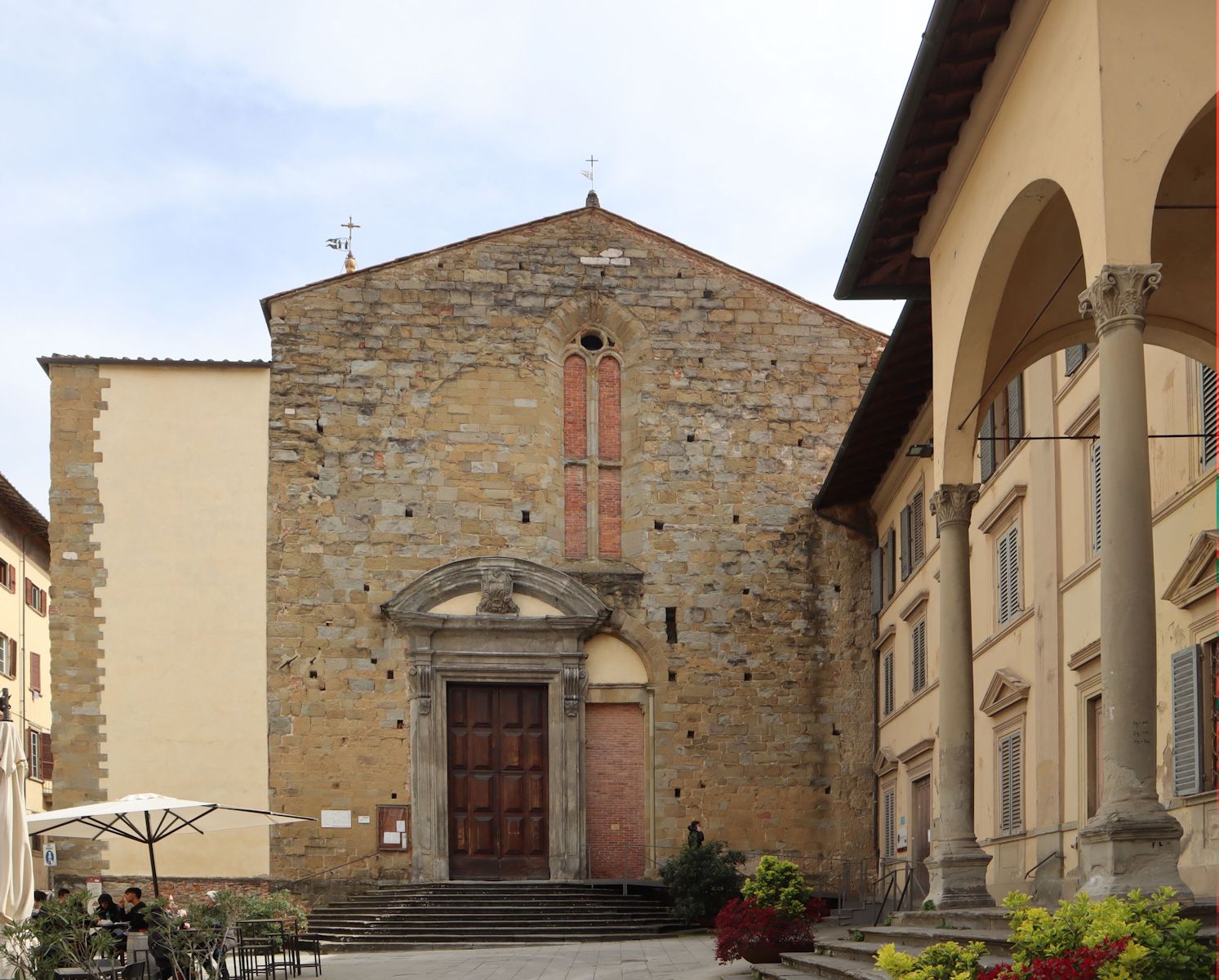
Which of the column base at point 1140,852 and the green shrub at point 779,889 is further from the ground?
the column base at point 1140,852

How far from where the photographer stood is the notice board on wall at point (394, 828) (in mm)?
23469

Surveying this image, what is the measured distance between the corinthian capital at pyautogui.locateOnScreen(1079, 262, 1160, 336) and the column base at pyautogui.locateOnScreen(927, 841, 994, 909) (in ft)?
14.9

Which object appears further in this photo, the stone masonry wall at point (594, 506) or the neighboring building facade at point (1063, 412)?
the stone masonry wall at point (594, 506)

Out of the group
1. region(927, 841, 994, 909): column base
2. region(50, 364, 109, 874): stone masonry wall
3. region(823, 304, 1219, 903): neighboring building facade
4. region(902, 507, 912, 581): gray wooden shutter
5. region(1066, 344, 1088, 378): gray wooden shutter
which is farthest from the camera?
region(50, 364, 109, 874): stone masonry wall

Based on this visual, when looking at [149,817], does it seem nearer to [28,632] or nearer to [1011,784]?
[1011,784]

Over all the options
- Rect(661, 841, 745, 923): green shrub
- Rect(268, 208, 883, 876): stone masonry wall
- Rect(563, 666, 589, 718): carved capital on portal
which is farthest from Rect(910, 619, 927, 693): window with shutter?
Rect(563, 666, 589, 718): carved capital on portal

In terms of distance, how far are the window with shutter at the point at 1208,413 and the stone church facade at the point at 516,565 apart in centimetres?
1352

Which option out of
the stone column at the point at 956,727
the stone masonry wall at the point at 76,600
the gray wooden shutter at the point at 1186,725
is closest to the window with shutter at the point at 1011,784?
the gray wooden shutter at the point at 1186,725

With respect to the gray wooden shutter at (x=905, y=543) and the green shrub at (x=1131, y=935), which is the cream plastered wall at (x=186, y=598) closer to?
the gray wooden shutter at (x=905, y=543)

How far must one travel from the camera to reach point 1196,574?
38.0 ft

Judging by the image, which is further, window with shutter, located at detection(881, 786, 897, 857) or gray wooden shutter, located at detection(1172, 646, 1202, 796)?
window with shutter, located at detection(881, 786, 897, 857)

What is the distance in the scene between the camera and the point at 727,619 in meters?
24.7

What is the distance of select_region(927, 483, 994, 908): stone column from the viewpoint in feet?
36.7

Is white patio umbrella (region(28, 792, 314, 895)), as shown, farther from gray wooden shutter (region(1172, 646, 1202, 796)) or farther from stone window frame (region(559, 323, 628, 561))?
gray wooden shutter (region(1172, 646, 1202, 796))
